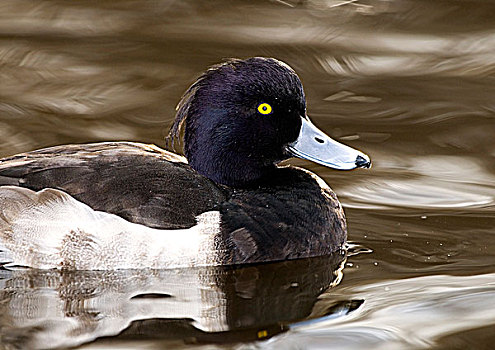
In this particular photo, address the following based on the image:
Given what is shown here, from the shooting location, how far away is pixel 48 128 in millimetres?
8172

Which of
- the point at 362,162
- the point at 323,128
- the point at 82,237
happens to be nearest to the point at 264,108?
the point at 362,162

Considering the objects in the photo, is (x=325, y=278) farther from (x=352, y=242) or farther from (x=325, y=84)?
(x=325, y=84)

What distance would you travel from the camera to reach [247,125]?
6.48 metres

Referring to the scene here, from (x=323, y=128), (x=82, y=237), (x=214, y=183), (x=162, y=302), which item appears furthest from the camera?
(x=323, y=128)

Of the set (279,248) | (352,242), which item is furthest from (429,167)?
(279,248)

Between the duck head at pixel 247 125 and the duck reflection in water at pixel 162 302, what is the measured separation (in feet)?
2.07

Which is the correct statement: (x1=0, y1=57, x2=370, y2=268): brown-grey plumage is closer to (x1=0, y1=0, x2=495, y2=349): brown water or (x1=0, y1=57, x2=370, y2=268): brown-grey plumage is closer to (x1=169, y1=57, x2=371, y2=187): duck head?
(x1=169, y1=57, x2=371, y2=187): duck head

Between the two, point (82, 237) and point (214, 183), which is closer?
point (82, 237)

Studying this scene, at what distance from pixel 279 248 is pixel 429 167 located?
6.03ft

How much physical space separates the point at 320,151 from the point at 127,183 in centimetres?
120

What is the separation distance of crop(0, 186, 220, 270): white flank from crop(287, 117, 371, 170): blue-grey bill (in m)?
0.74

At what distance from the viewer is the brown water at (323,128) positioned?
17.5ft

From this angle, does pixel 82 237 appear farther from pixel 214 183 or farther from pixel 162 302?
pixel 214 183

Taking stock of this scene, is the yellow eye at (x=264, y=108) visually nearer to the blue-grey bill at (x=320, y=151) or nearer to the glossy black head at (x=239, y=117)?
the glossy black head at (x=239, y=117)
